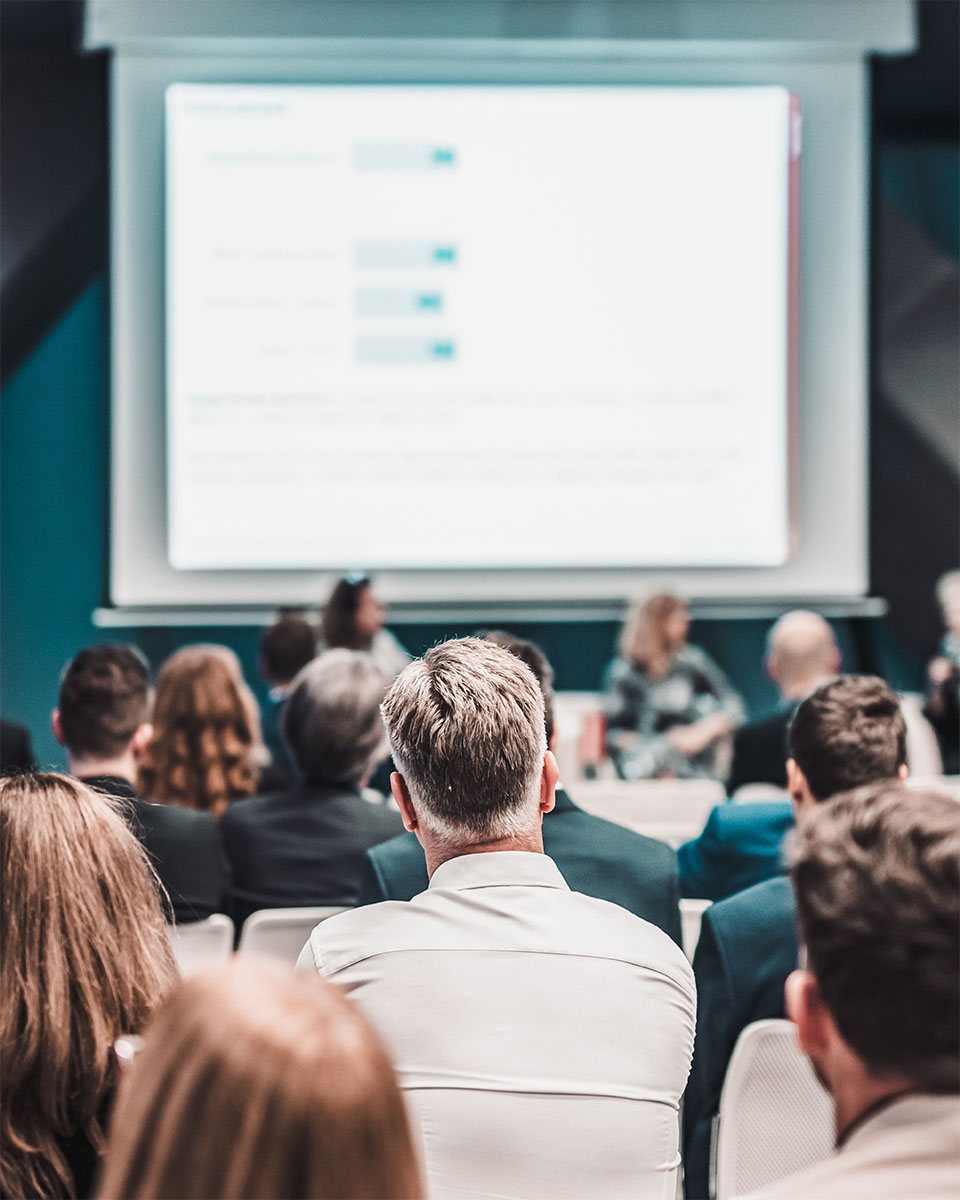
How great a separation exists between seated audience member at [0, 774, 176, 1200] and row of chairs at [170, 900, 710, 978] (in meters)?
0.85

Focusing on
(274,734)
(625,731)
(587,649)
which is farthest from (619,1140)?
(587,649)

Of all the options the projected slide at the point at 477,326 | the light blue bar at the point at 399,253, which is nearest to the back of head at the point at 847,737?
the projected slide at the point at 477,326

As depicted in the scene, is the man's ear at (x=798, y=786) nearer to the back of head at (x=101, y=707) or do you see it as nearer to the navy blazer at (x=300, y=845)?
the navy blazer at (x=300, y=845)

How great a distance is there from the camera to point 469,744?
1575mm

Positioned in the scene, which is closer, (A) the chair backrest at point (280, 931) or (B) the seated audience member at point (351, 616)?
(A) the chair backrest at point (280, 931)

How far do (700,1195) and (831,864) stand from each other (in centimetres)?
123

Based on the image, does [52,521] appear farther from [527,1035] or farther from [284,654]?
[527,1035]

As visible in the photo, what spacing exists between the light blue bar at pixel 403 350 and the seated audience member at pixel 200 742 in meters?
2.40

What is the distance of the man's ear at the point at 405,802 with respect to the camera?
1626 millimetres

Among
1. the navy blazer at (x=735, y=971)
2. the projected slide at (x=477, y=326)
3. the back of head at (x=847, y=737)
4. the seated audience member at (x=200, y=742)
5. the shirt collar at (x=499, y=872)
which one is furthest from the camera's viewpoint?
the projected slide at (x=477, y=326)

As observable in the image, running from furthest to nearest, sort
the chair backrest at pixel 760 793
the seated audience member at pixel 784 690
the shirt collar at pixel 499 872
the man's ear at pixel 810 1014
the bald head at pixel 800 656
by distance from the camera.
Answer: the bald head at pixel 800 656 < the seated audience member at pixel 784 690 < the chair backrest at pixel 760 793 < the shirt collar at pixel 499 872 < the man's ear at pixel 810 1014

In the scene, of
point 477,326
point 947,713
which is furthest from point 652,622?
point 477,326

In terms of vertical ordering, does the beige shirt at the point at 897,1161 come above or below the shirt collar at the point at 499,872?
below

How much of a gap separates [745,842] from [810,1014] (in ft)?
4.50
